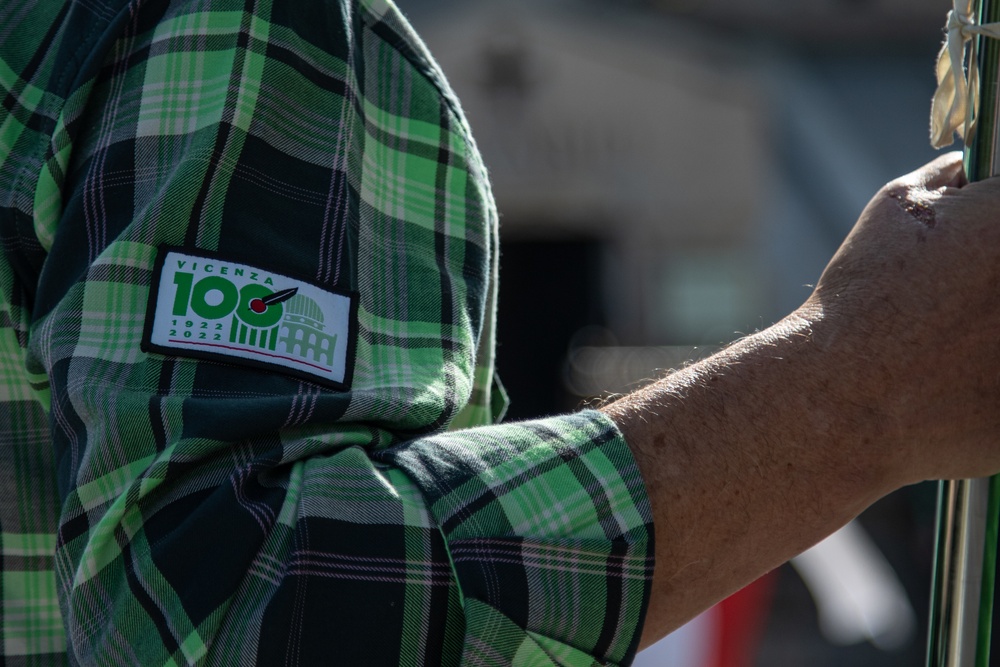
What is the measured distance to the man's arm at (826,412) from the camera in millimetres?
921

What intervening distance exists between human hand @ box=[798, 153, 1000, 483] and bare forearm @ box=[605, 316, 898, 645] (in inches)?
1.1

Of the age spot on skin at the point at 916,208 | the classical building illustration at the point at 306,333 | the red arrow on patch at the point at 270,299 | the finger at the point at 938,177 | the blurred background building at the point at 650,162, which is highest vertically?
the finger at the point at 938,177

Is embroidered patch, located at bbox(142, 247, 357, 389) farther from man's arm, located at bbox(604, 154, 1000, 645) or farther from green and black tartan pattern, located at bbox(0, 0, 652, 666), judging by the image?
man's arm, located at bbox(604, 154, 1000, 645)

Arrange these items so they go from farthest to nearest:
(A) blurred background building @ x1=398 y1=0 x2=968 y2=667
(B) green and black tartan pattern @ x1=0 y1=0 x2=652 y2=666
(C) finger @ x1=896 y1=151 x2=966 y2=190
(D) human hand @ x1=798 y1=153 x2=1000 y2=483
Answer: (A) blurred background building @ x1=398 y1=0 x2=968 y2=667 < (C) finger @ x1=896 y1=151 x2=966 y2=190 < (D) human hand @ x1=798 y1=153 x2=1000 y2=483 < (B) green and black tartan pattern @ x1=0 y1=0 x2=652 y2=666

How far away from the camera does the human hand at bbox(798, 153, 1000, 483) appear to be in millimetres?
960

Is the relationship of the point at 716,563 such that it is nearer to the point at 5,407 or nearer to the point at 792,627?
the point at 5,407

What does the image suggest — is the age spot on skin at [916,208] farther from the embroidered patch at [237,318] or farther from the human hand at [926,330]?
the embroidered patch at [237,318]

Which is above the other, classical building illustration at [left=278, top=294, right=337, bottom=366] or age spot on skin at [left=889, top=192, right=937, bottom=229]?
age spot on skin at [left=889, top=192, right=937, bottom=229]

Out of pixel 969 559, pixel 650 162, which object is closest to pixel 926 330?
pixel 969 559

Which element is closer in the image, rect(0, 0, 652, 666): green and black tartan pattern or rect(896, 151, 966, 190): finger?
rect(0, 0, 652, 666): green and black tartan pattern

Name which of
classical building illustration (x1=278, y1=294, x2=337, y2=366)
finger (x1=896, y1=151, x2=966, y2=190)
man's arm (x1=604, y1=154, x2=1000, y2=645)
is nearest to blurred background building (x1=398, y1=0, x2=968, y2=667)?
finger (x1=896, y1=151, x2=966, y2=190)

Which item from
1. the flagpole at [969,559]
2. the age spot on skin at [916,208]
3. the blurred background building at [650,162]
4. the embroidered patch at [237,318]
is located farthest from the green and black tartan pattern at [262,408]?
the blurred background building at [650,162]

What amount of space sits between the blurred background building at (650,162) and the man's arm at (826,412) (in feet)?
21.1

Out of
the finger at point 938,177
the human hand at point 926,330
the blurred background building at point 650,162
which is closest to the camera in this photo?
the human hand at point 926,330
